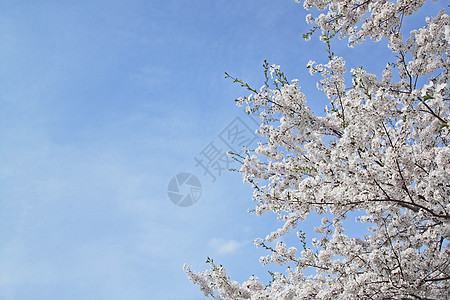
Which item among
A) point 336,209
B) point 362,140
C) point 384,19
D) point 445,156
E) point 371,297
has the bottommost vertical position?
point 371,297

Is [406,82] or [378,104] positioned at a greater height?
[406,82]

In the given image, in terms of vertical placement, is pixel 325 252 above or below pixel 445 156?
above

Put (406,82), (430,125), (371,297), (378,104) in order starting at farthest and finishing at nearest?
(406,82), (430,125), (371,297), (378,104)

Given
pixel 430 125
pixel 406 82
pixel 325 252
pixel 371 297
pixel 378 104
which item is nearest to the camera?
pixel 378 104

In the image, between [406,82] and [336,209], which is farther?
[406,82]

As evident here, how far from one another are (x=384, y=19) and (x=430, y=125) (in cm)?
215

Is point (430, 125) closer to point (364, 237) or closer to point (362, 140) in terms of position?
point (362, 140)

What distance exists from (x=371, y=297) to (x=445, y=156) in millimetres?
2526

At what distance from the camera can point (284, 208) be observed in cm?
636

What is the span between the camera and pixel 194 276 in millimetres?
8070

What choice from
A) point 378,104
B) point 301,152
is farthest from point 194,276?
point 378,104

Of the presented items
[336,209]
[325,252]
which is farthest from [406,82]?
[325,252]

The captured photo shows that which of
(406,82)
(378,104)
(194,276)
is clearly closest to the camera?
(378,104)

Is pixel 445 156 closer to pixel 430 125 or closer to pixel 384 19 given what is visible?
pixel 430 125
